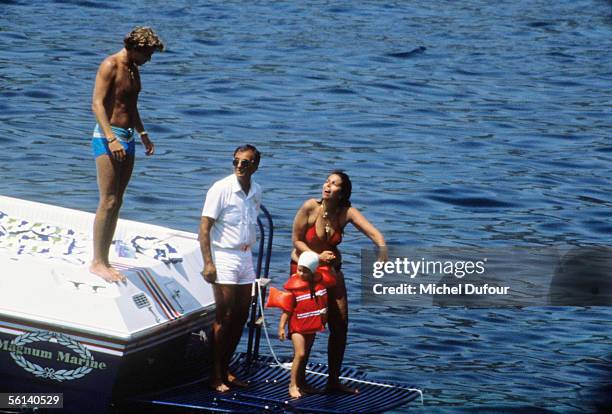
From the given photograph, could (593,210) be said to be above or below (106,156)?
below

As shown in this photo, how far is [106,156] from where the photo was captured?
10.6m

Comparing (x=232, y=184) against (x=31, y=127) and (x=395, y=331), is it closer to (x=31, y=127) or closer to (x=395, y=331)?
(x=395, y=331)

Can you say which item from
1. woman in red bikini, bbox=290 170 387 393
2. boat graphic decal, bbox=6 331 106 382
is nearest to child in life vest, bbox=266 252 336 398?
woman in red bikini, bbox=290 170 387 393

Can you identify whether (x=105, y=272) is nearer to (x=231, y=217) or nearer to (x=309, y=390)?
(x=231, y=217)

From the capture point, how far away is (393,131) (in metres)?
25.6

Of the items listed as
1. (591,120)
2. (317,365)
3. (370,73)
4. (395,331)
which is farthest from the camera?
(370,73)

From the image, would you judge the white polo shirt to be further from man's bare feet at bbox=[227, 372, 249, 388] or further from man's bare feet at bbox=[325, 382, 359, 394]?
man's bare feet at bbox=[325, 382, 359, 394]

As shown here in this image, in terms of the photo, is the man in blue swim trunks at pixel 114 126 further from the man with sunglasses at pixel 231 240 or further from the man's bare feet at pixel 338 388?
the man's bare feet at pixel 338 388

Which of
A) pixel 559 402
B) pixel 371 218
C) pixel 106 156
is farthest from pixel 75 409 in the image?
pixel 371 218

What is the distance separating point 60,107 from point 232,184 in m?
15.7

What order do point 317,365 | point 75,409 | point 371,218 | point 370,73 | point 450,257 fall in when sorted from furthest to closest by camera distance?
point 370,73 < point 371,218 < point 450,257 < point 317,365 < point 75,409

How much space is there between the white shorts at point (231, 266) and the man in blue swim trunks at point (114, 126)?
0.76 metres

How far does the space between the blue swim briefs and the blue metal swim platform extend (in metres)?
1.90

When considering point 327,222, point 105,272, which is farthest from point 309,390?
point 105,272
